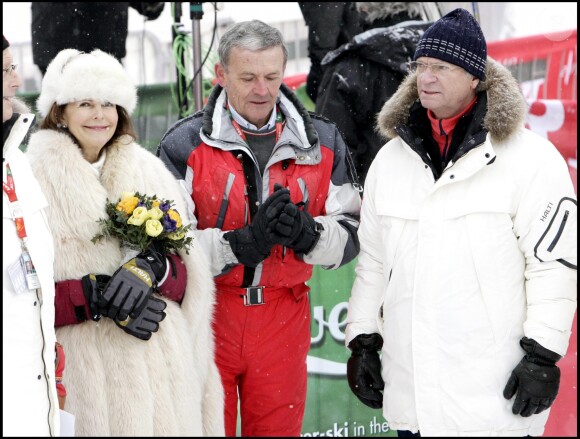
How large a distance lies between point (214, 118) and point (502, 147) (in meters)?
1.19

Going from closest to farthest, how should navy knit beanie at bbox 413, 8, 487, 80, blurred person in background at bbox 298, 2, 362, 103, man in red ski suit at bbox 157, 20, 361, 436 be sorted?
navy knit beanie at bbox 413, 8, 487, 80
man in red ski suit at bbox 157, 20, 361, 436
blurred person in background at bbox 298, 2, 362, 103

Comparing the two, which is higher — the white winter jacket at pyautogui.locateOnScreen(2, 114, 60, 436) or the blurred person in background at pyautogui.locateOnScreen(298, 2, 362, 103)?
the blurred person in background at pyautogui.locateOnScreen(298, 2, 362, 103)

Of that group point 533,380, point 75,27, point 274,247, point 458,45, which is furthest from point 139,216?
point 75,27

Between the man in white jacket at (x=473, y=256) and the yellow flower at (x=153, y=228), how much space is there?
839 mm

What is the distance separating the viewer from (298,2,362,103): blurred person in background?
19.9ft

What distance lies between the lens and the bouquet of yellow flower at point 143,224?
306 centimetres

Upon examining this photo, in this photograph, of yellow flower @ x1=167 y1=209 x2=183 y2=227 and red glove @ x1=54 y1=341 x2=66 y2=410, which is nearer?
red glove @ x1=54 y1=341 x2=66 y2=410

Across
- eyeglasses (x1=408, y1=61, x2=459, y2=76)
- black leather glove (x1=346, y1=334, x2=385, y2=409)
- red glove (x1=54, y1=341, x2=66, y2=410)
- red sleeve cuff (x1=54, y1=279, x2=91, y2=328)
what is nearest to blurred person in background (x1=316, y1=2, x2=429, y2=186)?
eyeglasses (x1=408, y1=61, x2=459, y2=76)

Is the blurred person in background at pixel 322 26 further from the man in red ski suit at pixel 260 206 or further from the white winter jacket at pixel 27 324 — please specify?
the white winter jacket at pixel 27 324

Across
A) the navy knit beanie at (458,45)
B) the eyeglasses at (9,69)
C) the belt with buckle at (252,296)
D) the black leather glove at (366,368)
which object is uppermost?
the navy knit beanie at (458,45)

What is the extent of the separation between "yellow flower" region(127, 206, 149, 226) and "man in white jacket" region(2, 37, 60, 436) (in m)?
0.37

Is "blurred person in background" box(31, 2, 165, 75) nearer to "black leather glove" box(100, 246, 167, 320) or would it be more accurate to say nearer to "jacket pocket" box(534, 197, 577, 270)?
"black leather glove" box(100, 246, 167, 320)

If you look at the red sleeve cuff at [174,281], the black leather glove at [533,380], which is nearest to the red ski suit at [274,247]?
the red sleeve cuff at [174,281]

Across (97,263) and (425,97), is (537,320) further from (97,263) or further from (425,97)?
(97,263)
